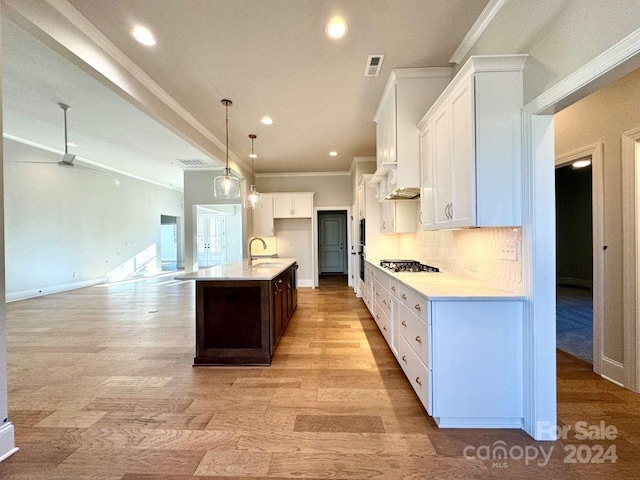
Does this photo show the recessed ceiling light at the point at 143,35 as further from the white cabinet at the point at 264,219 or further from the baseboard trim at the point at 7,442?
the white cabinet at the point at 264,219

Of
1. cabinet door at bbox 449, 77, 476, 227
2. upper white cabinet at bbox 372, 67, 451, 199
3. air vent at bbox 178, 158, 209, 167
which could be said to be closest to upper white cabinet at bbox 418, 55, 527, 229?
cabinet door at bbox 449, 77, 476, 227

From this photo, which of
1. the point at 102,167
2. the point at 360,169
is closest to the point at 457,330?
the point at 360,169

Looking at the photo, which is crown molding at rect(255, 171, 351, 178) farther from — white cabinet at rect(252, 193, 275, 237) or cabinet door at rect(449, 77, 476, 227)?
cabinet door at rect(449, 77, 476, 227)

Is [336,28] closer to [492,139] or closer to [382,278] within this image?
[492,139]

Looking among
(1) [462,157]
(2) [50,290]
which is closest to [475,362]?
(1) [462,157]

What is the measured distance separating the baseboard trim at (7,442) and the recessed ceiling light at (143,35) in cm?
292

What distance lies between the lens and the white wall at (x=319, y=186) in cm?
729

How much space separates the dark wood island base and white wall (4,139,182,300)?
557 centimetres

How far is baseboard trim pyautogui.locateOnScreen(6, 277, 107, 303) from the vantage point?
559cm

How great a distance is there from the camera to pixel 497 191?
185cm

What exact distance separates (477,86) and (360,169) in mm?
4246

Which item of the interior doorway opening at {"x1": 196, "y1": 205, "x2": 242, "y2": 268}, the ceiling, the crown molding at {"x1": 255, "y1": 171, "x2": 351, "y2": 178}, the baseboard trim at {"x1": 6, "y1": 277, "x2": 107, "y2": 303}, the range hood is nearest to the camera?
the ceiling

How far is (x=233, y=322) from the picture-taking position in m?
2.91

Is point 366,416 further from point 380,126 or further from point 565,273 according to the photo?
point 565,273
